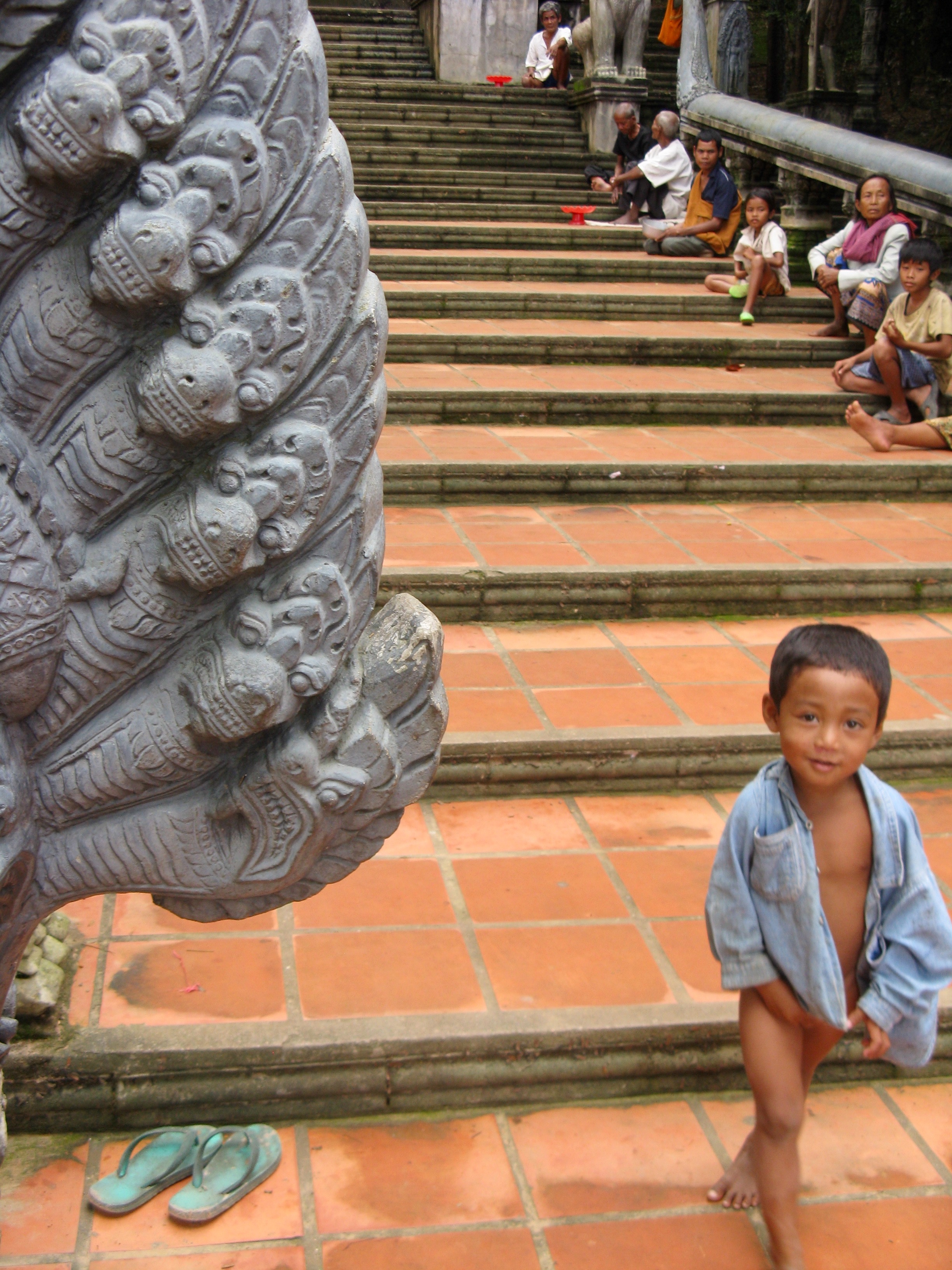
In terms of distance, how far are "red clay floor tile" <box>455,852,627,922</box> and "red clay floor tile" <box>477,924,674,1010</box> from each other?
0.05 m

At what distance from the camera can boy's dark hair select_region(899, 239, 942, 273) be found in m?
5.50

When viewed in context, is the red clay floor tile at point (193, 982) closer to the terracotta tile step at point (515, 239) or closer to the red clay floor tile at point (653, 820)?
the red clay floor tile at point (653, 820)

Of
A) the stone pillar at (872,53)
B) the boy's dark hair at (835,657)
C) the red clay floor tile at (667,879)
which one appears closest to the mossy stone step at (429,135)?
the stone pillar at (872,53)

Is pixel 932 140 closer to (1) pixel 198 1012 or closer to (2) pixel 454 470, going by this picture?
(2) pixel 454 470

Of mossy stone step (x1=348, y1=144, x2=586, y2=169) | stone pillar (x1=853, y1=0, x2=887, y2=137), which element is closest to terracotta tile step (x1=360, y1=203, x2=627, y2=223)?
mossy stone step (x1=348, y1=144, x2=586, y2=169)

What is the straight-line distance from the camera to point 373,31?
43.1 ft

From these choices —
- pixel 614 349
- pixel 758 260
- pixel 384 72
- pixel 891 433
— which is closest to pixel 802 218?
pixel 758 260

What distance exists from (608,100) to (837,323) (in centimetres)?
479

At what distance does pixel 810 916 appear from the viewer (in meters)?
1.73

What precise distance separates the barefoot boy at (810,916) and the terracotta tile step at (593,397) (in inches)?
148

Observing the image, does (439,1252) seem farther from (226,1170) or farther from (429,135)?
(429,135)

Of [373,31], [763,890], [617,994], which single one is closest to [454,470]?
[617,994]

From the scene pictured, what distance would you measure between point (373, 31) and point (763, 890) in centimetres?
1333

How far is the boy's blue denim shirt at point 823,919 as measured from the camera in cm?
173
